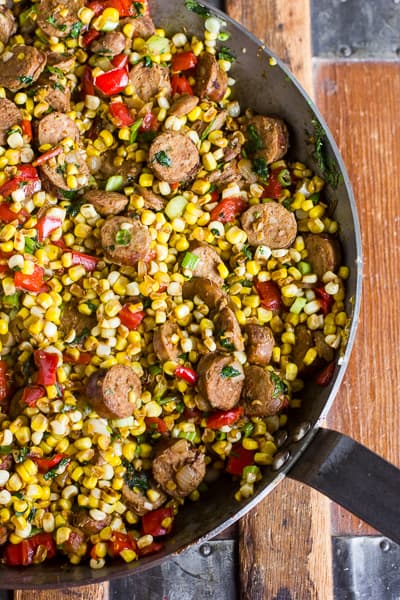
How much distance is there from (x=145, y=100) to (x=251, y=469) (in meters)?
1.45

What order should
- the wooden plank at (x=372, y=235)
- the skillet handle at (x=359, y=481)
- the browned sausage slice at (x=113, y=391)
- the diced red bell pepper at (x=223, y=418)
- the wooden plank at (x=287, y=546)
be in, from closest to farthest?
the skillet handle at (x=359, y=481), the browned sausage slice at (x=113, y=391), the diced red bell pepper at (x=223, y=418), the wooden plank at (x=287, y=546), the wooden plank at (x=372, y=235)

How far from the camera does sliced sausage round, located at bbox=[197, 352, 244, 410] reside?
8.21 ft

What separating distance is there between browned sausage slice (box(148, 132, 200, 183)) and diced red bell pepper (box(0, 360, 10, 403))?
2.92 feet

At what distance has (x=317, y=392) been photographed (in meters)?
2.56

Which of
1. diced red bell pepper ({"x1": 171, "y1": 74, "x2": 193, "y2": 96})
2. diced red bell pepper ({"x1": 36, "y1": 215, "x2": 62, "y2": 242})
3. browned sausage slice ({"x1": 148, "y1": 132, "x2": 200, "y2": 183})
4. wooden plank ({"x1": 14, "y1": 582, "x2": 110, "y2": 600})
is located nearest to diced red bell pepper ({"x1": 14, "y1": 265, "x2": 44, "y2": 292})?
diced red bell pepper ({"x1": 36, "y1": 215, "x2": 62, "y2": 242})

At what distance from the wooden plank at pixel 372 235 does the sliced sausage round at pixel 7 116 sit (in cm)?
131

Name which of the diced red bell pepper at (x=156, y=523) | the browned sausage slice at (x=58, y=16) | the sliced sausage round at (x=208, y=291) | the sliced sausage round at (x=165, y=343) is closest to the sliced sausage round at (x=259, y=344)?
the sliced sausage round at (x=208, y=291)

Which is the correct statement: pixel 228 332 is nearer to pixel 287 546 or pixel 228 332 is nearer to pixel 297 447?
pixel 297 447

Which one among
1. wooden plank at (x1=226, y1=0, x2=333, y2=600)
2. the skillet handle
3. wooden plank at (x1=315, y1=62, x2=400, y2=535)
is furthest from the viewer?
wooden plank at (x1=315, y1=62, x2=400, y2=535)

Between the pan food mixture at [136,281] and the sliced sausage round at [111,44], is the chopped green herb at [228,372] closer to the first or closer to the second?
the pan food mixture at [136,281]

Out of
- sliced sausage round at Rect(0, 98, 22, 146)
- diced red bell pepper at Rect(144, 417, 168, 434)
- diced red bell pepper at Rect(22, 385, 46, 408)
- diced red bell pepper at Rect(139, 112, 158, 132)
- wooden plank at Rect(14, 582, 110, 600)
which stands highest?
sliced sausage round at Rect(0, 98, 22, 146)

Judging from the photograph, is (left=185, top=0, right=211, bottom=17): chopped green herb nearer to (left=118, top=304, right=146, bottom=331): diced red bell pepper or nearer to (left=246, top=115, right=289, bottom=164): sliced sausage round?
(left=246, top=115, right=289, bottom=164): sliced sausage round

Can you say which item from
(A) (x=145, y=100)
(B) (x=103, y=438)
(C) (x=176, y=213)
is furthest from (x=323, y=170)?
(B) (x=103, y=438)

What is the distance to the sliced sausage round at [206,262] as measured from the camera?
264 centimetres
